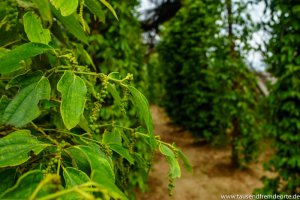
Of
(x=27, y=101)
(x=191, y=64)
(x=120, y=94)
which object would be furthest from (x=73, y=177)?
(x=191, y=64)

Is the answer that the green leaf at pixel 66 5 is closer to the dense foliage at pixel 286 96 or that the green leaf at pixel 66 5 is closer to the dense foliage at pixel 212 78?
the dense foliage at pixel 286 96

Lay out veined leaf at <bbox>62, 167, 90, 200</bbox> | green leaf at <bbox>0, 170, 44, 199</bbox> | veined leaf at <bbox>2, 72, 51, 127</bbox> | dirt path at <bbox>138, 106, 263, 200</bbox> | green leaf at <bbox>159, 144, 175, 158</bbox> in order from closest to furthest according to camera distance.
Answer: green leaf at <bbox>0, 170, 44, 199</bbox> → veined leaf at <bbox>62, 167, 90, 200</bbox> → veined leaf at <bbox>2, 72, 51, 127</bbox> → green leaf at <bbox>159, 144, 175, 158</bbox> → dirt path at <bbox>138, 106, 263, 200</bbox>

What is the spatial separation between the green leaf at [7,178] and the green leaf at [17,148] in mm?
60

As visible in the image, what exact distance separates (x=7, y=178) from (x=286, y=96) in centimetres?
346

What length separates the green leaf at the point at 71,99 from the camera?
2.36ft

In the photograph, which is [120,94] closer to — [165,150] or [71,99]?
[165,150]

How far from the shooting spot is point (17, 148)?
2.28ft

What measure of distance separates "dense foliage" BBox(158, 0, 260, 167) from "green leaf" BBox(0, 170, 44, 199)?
549cm

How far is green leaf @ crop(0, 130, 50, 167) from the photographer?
673 mm

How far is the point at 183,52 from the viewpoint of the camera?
8445 millimetres

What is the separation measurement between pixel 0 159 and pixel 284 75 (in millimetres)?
3555

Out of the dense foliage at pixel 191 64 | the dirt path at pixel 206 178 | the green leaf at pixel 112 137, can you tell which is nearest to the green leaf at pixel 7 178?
the green leaf at pixel 112 137

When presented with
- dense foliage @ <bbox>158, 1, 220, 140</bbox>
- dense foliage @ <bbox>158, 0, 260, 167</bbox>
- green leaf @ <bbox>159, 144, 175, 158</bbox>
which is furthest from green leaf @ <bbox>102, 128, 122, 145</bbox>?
dense foliage @ <bbox>158, 1, 220, 140</bbox>

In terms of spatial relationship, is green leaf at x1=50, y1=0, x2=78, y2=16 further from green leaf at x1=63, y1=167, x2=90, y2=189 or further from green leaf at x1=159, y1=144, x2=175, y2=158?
green leaf at x1=159, y1=144, x2=175, y2=158
